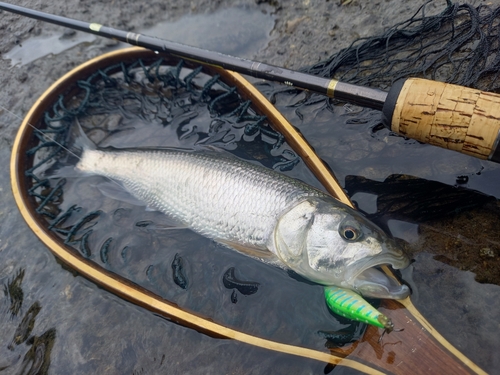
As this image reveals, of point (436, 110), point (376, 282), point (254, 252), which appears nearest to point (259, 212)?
point (254, 252)

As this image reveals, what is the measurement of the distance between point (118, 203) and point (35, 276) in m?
0.87

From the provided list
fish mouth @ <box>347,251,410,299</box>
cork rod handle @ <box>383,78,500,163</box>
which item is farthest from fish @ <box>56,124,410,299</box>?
cork rod handle @ <box>383,78,500,163</box>

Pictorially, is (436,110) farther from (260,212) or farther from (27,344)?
(27,344)

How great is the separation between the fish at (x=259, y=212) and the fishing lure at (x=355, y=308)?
54mm

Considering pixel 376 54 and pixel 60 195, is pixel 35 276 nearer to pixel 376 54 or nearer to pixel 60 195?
pixel 60 195

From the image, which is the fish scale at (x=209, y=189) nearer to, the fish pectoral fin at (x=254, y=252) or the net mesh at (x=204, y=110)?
the fish pectoral fin at (x=254, y=252)

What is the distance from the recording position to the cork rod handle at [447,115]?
1.93 m

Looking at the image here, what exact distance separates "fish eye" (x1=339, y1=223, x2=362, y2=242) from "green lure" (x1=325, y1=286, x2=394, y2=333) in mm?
306

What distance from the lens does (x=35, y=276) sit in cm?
302

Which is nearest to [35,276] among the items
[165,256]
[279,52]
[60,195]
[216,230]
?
[60,195]

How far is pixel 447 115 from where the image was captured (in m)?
2.04

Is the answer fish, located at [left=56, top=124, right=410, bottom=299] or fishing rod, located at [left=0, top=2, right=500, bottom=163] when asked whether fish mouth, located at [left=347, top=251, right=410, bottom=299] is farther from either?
fishing rod, located at [left=0, top=2, right=500, bottom=163]

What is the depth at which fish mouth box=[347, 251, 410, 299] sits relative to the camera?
2104mm

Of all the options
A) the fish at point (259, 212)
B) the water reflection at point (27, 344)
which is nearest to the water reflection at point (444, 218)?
the fish at point (259, 212)
